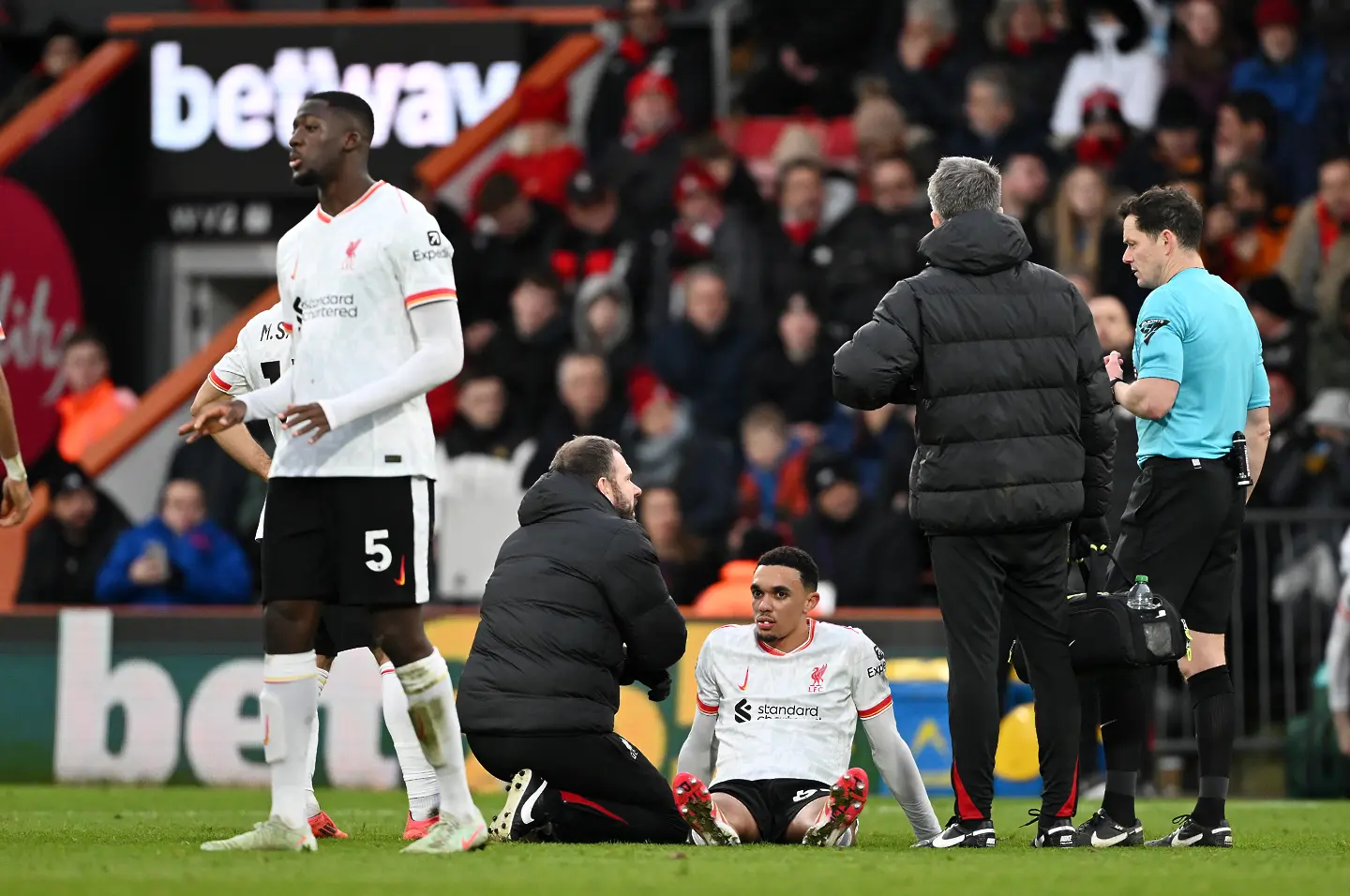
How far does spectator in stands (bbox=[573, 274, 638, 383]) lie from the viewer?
14812mm

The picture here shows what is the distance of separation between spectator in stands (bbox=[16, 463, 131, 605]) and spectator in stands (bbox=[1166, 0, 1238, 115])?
796cm

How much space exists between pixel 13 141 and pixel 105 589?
591 centimetres

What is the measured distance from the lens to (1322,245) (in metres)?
14.3

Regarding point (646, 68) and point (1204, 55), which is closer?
point (1204, 55)

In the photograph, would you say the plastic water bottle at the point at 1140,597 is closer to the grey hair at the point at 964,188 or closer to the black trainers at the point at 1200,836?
the black trainers at the point at 1200,836

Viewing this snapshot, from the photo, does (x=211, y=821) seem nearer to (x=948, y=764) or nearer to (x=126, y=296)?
(x=948, y=764)

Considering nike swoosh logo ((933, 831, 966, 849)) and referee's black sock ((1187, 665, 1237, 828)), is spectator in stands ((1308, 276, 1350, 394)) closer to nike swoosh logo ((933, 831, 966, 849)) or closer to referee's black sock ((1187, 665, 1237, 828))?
referee's black sock ((1187, 665, 1237, 828))

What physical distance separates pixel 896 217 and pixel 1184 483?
22.3 feet

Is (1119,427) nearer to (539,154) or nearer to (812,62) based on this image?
(812,62)

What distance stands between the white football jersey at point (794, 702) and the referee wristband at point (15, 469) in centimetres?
267

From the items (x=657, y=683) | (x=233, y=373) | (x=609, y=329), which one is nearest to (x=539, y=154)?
(x=609, y=329)

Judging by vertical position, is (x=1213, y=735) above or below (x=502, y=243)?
below

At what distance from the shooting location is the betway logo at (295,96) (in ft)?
59.9

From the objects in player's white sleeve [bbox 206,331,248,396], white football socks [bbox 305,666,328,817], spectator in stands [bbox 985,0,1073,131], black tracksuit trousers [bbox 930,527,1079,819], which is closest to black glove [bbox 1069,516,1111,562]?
black tracksuit trousers [bbox 930,527,1079,819]
